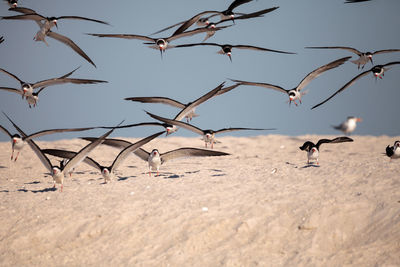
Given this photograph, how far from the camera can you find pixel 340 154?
20.0 meters

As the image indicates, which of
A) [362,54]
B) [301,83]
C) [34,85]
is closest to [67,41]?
[34,85]

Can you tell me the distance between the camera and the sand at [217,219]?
818cm

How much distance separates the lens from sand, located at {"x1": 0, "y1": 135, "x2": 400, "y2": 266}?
8.18 metres

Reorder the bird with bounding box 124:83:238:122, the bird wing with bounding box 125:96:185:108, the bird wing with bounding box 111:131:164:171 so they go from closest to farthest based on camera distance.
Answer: the bird wing with bounding box 111:131:164:171, the bird with bounding box 124:83:238:122, the bird wing with bounding box 125:96:185:108

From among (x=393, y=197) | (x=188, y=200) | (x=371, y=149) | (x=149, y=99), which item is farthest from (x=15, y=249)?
(x=371, y=149)

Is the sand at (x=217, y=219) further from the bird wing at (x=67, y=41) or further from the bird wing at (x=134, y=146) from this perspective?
the bird wing at (x=67, y=41)

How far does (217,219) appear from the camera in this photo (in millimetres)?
9102

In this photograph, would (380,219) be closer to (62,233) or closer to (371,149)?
(62,233)

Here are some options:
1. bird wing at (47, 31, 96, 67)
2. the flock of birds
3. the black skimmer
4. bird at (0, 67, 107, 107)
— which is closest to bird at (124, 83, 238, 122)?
the flock of birds

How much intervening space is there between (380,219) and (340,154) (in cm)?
1181

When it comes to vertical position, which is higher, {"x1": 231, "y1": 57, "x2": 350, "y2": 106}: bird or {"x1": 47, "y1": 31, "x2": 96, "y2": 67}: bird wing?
{"x1": 47, "y1": 31, "x2": 96, "y2": 67}: bird wing

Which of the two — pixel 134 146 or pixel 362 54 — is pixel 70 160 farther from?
pixel 362 54

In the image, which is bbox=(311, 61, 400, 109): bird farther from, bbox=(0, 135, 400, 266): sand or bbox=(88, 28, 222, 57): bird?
bbox=(88, 28, 222, 57): bird

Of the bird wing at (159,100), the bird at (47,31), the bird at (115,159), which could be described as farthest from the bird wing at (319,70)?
the bird at (47,31)
